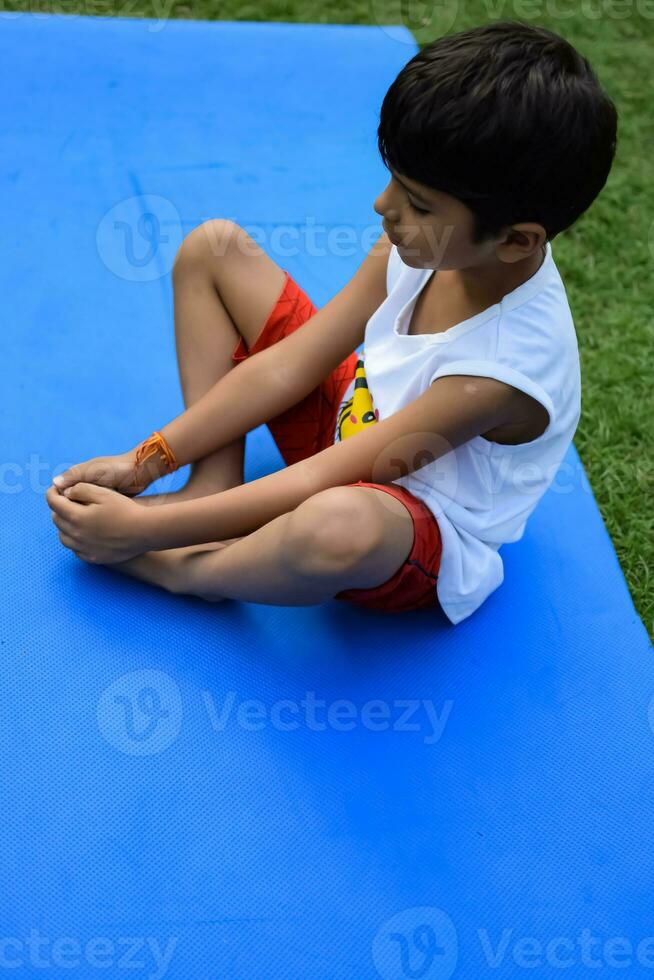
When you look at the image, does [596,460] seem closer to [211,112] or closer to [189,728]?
[189,728]

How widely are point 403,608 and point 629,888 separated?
0.48 m

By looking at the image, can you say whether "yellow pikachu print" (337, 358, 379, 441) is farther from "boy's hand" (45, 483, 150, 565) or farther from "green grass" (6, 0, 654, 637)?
"green grass" (6, 0, 654, 637)

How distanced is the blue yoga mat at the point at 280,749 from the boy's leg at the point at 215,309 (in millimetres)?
143

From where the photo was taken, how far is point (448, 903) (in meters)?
1.24

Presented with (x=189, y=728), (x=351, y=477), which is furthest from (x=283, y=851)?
(x=351, y=477)

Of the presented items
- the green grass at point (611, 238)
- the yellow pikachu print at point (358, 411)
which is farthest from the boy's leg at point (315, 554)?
the green grass at point (611, 238)

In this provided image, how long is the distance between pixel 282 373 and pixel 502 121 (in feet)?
1.76

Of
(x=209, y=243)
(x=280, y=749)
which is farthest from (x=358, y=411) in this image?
Result: (x=280, y=749)

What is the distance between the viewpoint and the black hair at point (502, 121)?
1.06 metres

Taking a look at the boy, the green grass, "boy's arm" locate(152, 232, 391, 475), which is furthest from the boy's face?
the green grass

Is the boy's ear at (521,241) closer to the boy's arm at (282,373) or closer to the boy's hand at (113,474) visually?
the boy's arm at (282,373)

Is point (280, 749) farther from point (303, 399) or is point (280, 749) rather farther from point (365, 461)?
point (303, 399)

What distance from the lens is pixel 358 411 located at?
1428 mm

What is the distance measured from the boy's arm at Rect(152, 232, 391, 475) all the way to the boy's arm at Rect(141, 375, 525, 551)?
15cm
